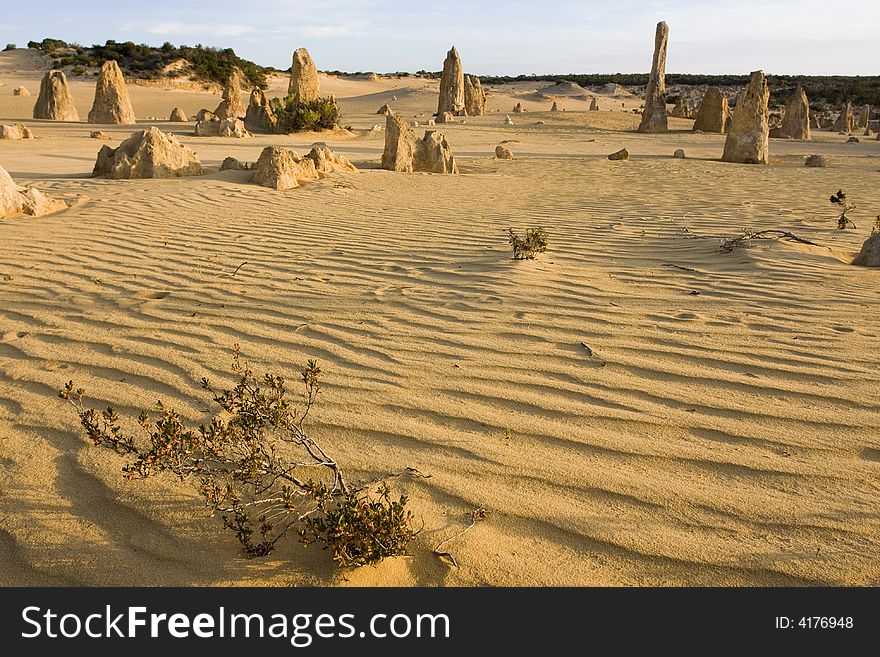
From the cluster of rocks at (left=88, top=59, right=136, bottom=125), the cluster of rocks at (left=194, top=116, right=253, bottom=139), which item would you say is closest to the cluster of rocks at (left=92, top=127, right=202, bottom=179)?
the cluster of rocks at (left=194, top=116, right=253, bottom=139)

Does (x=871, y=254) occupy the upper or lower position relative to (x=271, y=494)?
upper

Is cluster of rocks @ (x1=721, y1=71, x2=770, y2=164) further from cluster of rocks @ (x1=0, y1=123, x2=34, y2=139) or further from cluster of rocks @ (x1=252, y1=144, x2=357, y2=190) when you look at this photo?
cluster of rocks @ (x1=0, y1=123, x2=34, y2=139)

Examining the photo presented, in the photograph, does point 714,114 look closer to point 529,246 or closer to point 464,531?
point 529,246

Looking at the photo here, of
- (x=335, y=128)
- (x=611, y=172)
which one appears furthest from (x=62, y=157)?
(x=611, y=172)

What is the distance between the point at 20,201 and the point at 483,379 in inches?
242

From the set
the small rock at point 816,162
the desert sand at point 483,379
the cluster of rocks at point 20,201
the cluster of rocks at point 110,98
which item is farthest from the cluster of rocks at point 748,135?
the cluster of rocks at point 110,98

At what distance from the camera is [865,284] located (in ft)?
15.8

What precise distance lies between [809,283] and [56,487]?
15.5ft

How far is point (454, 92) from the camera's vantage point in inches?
1051

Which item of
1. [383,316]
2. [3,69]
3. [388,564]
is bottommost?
[388,564]

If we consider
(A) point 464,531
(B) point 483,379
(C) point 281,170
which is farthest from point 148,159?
(A) point 464,531

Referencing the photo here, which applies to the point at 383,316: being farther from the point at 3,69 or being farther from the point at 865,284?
the point at 3,69

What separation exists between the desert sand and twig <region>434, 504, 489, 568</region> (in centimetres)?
2

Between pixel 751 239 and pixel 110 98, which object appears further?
pixel 110 98
